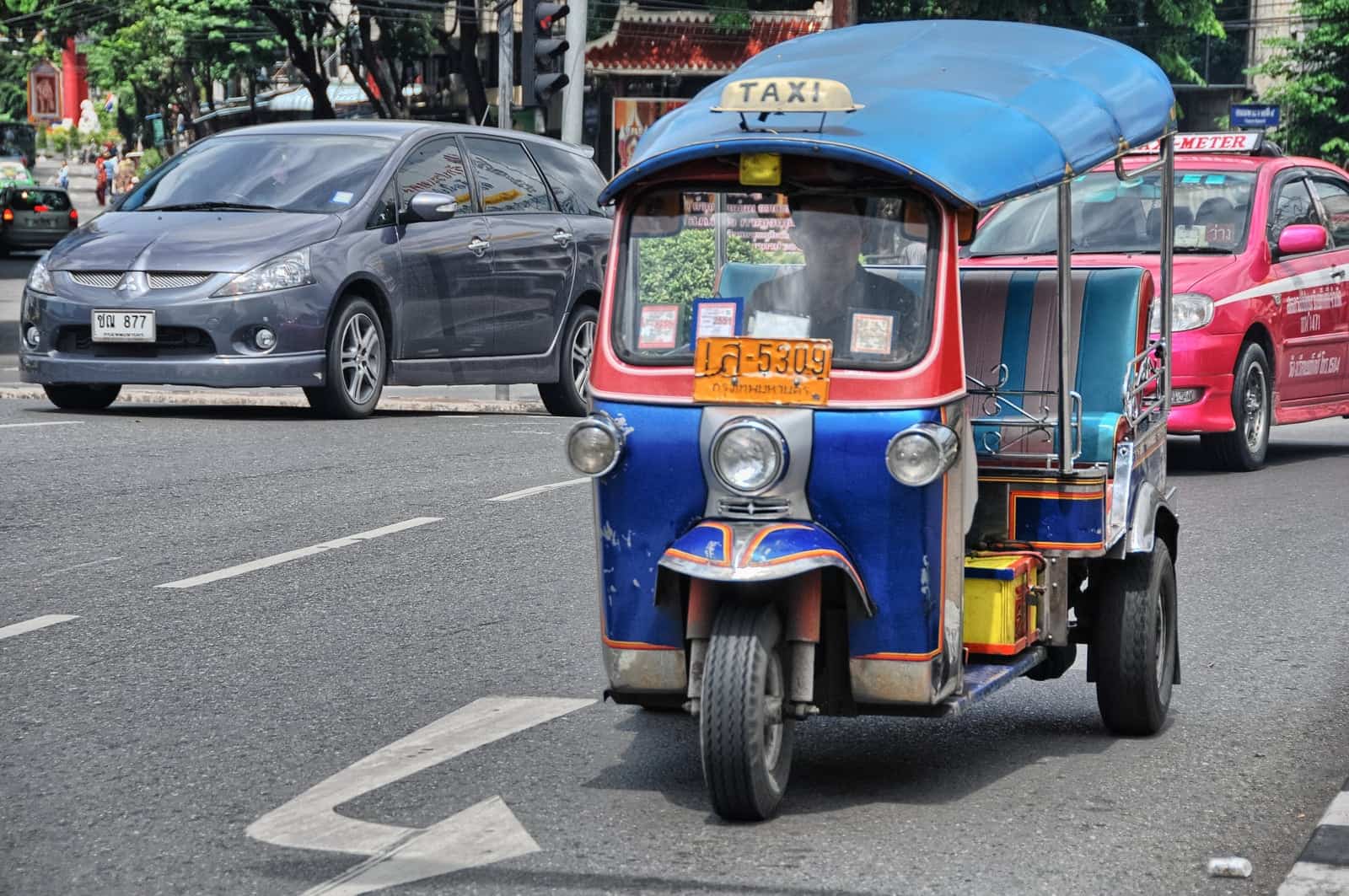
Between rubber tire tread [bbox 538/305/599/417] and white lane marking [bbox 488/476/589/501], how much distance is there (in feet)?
13.1

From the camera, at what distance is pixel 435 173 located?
13984 mm

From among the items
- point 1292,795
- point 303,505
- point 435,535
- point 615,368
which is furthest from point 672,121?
point 303,505

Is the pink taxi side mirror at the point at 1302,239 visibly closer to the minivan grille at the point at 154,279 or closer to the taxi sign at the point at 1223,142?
the taxi sign at the point at 1223,142

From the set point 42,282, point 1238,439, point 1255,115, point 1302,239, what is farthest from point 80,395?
point 1255,115

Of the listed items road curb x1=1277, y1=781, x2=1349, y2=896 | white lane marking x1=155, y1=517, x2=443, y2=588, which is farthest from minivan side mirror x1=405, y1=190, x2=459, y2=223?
road curb x1=1277, y1=781, x2=1349, y2=896

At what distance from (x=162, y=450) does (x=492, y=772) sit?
6389mm

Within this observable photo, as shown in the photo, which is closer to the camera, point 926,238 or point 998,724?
point 926,238

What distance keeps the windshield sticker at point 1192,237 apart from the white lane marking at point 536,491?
159 inches

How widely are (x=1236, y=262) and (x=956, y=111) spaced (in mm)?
7841

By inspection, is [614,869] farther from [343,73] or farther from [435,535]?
[343,73]

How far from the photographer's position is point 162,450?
11258 mm

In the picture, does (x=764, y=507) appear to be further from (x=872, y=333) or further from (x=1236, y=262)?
(x=1236, y=262)

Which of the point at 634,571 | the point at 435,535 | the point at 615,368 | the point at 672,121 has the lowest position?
the point at 435,535

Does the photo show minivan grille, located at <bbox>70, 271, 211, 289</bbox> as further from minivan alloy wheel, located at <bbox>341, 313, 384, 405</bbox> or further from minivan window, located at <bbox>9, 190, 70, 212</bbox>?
minivan window, located at <bbox>9, 190, 70, 212</bbox>
